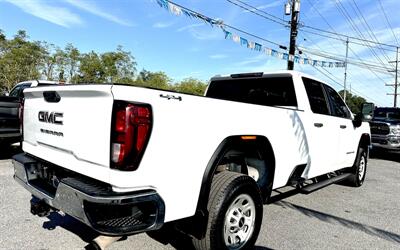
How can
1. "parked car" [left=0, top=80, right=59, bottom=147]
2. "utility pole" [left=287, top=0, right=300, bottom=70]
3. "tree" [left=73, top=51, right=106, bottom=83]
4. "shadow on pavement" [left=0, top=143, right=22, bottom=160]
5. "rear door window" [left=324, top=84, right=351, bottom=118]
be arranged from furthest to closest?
"tree" [left=73, top=51, right=106, bottom=83] < "utility pole" [left=287, top=0, right=300, bottom=70] < "shadow on pavement" [left=0, top=143, right=22, bottom=160] < "parked car" [left=0, top=80, right=59, bottom=147] < "rear door window" [left=324, top=84, right=351, bottom=118]

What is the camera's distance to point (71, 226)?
412 centimetres

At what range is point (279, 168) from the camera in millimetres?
4109

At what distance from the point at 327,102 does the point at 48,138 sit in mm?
4250

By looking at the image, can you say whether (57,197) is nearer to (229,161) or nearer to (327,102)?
(229,161)

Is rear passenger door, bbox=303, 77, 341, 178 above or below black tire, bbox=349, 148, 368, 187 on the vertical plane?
above

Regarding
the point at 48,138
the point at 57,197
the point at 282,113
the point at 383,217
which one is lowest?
the point at 383,217

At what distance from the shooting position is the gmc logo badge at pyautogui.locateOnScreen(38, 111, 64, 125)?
119 inches

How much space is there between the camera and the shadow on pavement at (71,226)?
12.7 feet

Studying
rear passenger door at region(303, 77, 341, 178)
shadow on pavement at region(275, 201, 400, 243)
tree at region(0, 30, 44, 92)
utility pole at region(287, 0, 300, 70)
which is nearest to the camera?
shadow on pavement at region(275, 201, 400, 243)

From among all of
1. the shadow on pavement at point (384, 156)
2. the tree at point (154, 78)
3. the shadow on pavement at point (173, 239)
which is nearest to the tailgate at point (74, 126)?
the shadow on pavement at point (173, 239)

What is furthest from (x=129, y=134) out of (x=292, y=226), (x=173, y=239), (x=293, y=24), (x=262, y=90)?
(x=293, y=24)

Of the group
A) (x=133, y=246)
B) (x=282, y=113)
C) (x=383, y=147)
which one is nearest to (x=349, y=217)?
(x=282, y=113)

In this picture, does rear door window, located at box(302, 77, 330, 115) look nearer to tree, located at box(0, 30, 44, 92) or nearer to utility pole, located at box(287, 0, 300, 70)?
utility pole, located at box(287, 0, 300, 70)

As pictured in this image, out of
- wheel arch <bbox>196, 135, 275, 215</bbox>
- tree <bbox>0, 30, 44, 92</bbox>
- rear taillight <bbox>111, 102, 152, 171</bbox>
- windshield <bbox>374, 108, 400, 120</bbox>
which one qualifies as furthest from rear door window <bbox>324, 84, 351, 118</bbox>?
tree <bbox>0, 30, 44, 92</bbox>
